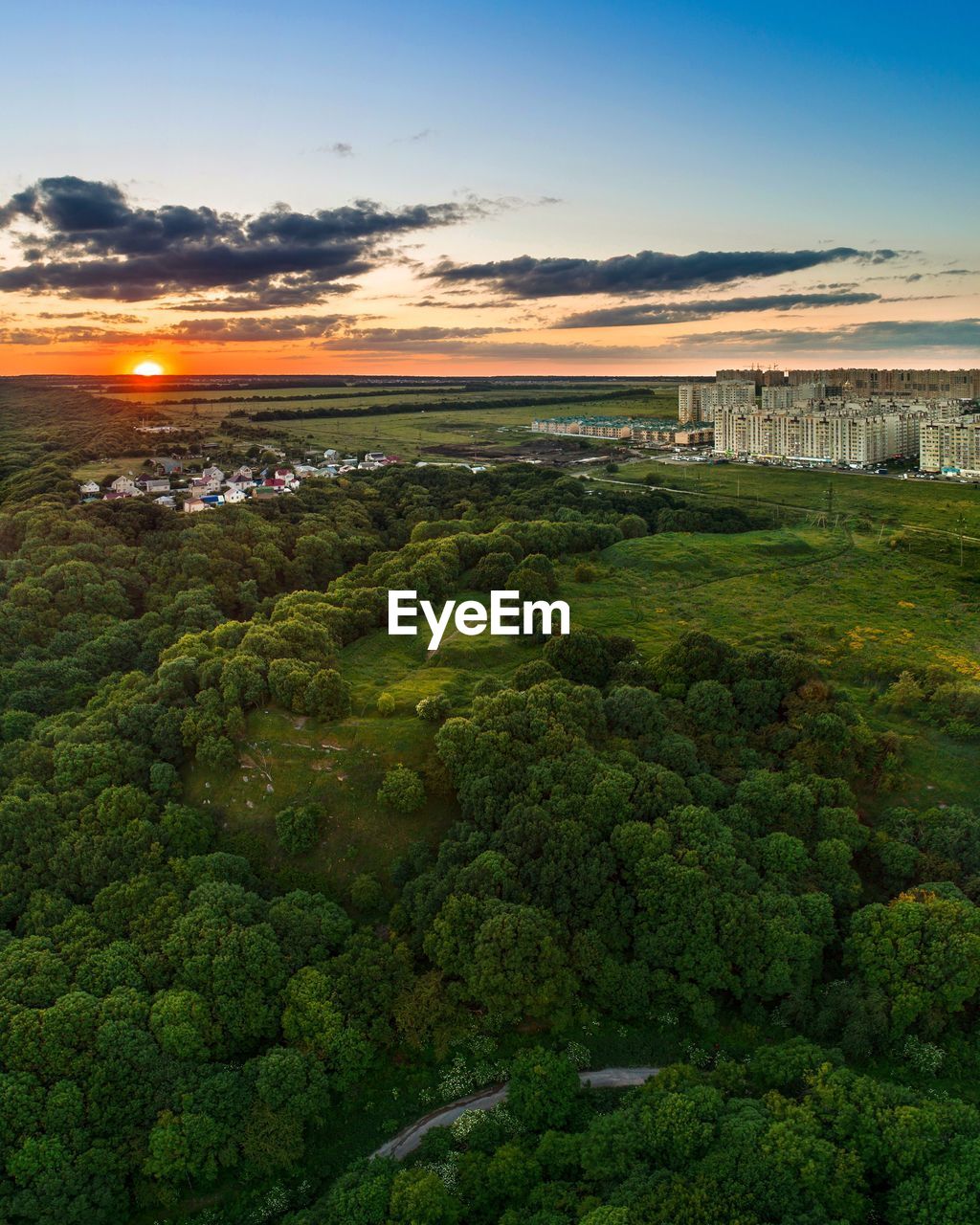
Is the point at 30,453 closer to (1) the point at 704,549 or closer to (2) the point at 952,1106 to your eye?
(1) the point at 704,549

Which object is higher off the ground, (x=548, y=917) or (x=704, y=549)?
(x=704, y=549)

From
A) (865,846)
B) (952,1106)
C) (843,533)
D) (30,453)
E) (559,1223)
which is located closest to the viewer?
(559,1223)

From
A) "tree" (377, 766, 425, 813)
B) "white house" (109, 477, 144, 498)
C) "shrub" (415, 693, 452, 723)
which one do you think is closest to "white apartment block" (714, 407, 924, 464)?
"white house" (109, 477, 144, 498)

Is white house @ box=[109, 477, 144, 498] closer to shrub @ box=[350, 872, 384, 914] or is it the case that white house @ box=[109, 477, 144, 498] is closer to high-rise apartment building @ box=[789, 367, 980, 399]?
shrub @ box=[350, 872, 384, 914]

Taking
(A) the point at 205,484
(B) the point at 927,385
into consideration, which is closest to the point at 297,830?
(A) the point at 205,484

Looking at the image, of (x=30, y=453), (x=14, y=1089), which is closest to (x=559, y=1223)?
(x=14, y=1089)

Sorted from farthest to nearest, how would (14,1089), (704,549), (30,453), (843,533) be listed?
(30,453)
(843,533)
(704,549)
(14,1089)

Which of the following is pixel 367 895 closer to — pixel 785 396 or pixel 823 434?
pixel 823 434
